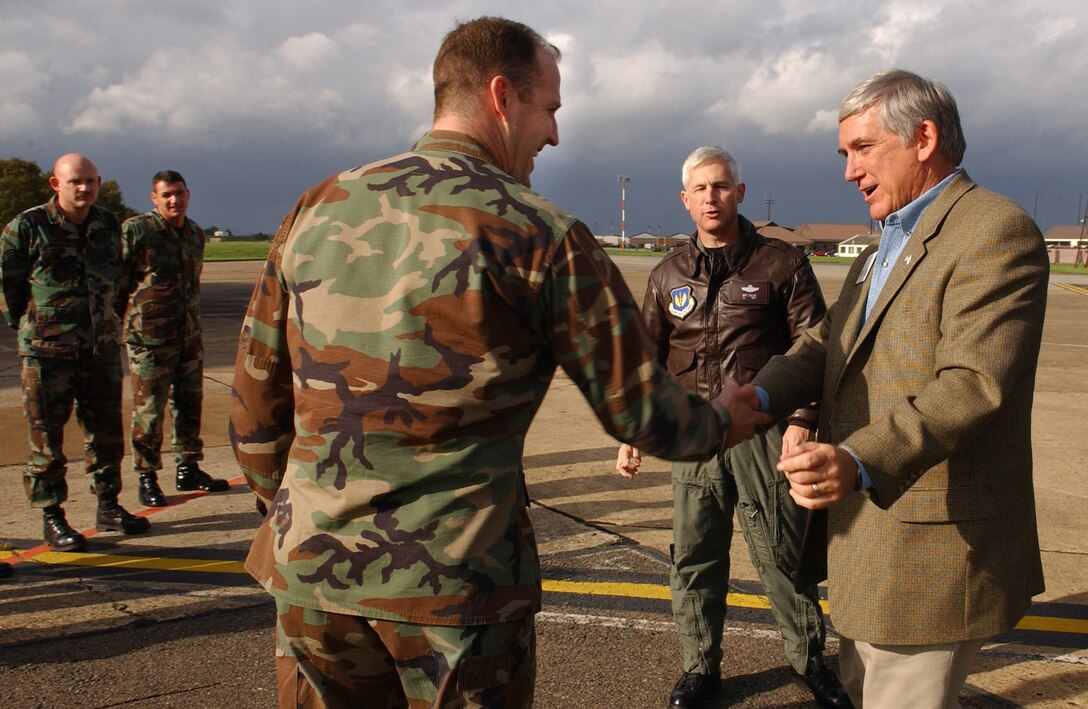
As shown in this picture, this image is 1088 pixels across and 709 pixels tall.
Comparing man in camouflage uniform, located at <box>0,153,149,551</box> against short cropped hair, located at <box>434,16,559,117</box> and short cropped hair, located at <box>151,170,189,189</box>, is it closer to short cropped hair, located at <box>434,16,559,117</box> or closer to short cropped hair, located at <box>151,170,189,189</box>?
short cropped hair, located at <box>151,170,189,189</box>

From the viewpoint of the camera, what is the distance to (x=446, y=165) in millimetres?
1782

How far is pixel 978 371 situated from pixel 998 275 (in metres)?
0.22

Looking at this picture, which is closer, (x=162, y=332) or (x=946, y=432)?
(x=946, y=432)

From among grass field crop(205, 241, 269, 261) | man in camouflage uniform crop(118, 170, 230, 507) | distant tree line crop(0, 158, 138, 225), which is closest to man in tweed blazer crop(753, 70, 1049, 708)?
man in camouflage uniform crop(118, 170, 230, 507)

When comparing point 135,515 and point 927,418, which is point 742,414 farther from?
point 135,515

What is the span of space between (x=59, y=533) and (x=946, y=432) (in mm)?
4960

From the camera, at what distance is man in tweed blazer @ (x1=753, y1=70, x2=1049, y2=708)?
2012 mm

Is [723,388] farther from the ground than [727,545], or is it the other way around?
[723,388]

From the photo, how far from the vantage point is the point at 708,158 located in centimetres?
385

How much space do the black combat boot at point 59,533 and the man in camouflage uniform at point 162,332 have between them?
834 millimetres

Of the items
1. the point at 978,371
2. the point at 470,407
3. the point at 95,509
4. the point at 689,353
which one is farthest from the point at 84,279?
the point at 978,371

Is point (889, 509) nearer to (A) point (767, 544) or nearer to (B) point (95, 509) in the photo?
(A) point (767, 544)

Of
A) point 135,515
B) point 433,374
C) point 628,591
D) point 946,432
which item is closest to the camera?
point 433,374

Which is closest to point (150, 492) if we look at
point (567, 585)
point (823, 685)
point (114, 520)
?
point (114, 520)
